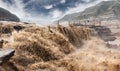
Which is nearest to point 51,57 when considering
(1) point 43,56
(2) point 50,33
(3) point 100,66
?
(1) point 43,56

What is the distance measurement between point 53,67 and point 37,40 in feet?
16.6

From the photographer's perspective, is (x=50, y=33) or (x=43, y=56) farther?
(x=50, y=33)

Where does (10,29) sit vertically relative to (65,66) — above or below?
above

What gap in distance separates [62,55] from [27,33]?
4135 millimetres

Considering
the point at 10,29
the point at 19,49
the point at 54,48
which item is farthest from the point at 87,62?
the point at 10,29

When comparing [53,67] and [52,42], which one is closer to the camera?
[53,67]

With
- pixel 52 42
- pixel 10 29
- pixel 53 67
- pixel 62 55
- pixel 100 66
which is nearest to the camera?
pixel 53 67

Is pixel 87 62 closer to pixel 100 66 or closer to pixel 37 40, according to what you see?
pixel 100 66

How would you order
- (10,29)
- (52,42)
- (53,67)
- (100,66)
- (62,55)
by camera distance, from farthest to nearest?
(10,29), (52,42), (62,55), (100,66), (53,67)

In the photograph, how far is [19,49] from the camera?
2381 centimetres

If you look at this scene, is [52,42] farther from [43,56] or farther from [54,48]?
[43,56]

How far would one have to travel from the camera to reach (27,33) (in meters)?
28.5

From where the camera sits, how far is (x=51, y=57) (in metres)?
25.0

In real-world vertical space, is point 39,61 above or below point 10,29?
below
